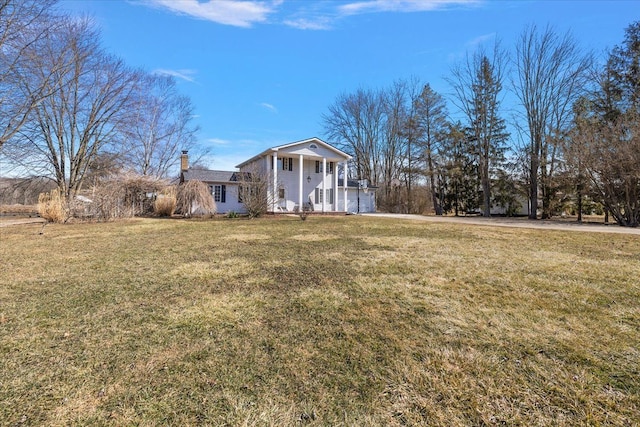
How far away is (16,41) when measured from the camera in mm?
12602

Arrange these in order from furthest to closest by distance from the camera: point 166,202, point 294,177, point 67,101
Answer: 1. point 294,177
2. point 67,101
3. point 166,202

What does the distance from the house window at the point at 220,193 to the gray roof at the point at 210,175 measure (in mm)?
627

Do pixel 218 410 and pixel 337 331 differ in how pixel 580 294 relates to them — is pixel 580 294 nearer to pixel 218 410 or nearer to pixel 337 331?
pixel 337 331

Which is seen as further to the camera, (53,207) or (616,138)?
(616,138)

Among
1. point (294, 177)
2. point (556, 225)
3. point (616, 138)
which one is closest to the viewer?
point (616, 138)

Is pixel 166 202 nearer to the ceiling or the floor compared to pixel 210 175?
nearer to the floor

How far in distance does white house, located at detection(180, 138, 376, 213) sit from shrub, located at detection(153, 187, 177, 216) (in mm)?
3268

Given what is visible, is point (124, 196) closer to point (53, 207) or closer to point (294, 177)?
point (53, 207)


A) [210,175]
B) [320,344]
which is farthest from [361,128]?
[320,344]

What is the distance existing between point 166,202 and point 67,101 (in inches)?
425

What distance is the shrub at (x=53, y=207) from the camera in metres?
13.2

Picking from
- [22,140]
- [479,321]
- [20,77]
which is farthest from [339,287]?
[22,140]

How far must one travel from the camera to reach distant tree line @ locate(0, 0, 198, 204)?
42.6 feet

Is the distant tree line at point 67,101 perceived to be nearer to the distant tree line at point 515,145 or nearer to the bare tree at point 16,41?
the bare tree at point 16,41
